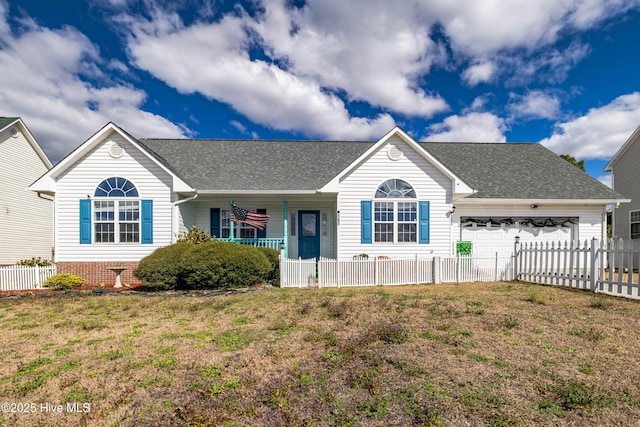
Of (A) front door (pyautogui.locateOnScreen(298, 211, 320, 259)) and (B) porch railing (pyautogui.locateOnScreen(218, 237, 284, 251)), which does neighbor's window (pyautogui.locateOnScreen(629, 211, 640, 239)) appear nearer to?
(A) front door (pyautogui.locateOnScreen(298, 211, 320, 259))

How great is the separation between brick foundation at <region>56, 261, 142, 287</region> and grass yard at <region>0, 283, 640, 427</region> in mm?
4463

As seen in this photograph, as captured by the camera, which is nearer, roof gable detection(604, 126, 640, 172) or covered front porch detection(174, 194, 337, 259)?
covered front porch detection(174, 194, 337, 259)

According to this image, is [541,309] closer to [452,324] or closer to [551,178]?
[452,324]

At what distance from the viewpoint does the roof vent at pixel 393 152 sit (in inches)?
539

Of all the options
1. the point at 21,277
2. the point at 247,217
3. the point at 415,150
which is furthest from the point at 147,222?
the point at 415,150

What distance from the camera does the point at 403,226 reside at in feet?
45.2

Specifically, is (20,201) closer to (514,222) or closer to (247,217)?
(247,217)

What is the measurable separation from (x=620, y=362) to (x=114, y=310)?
9.99m

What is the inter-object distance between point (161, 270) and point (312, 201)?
729cm

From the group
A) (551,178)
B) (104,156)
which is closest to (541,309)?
(551,178)

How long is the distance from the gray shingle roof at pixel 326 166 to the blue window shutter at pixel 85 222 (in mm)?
3194

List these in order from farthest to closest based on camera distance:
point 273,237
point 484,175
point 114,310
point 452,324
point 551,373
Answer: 1. point 484,175
2. point 273,237
3. point 114,310
4. point 452,324
5. point 551,373

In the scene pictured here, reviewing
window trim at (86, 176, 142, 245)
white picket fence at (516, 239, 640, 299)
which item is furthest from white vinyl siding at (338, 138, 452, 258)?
window trim at (86, 176, 142, 245)

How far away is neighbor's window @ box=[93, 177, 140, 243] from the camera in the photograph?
12984 millimetres
